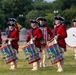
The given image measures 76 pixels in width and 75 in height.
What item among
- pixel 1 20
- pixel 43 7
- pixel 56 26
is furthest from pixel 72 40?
pixel 43 7

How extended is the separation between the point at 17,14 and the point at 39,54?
3172 inches

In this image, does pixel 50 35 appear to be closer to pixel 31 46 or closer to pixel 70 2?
pixel 31 46

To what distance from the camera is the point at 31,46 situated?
1441cm

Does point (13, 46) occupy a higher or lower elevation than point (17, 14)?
higher

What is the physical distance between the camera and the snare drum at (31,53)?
A: 14.4 metres

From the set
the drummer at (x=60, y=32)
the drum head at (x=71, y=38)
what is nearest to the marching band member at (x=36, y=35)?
the drummer at (x=60, y=32)

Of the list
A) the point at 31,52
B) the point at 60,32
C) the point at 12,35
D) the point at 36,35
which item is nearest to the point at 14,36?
the point at 12,35

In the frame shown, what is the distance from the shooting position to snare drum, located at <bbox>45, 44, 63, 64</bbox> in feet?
45.7

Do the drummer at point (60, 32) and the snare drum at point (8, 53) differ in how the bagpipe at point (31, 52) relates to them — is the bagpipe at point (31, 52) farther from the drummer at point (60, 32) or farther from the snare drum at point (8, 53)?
the drummer at point (60, 32)

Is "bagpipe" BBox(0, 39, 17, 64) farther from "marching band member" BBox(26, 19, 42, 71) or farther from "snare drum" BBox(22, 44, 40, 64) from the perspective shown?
"marching band member" BBox(26, 19, 42, 71)

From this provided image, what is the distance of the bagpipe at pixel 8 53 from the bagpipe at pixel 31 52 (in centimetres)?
65

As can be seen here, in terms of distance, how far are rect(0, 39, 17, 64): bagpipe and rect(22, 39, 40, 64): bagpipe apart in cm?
65

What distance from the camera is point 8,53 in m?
14.8

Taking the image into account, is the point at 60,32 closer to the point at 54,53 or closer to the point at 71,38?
the point at 54,53
